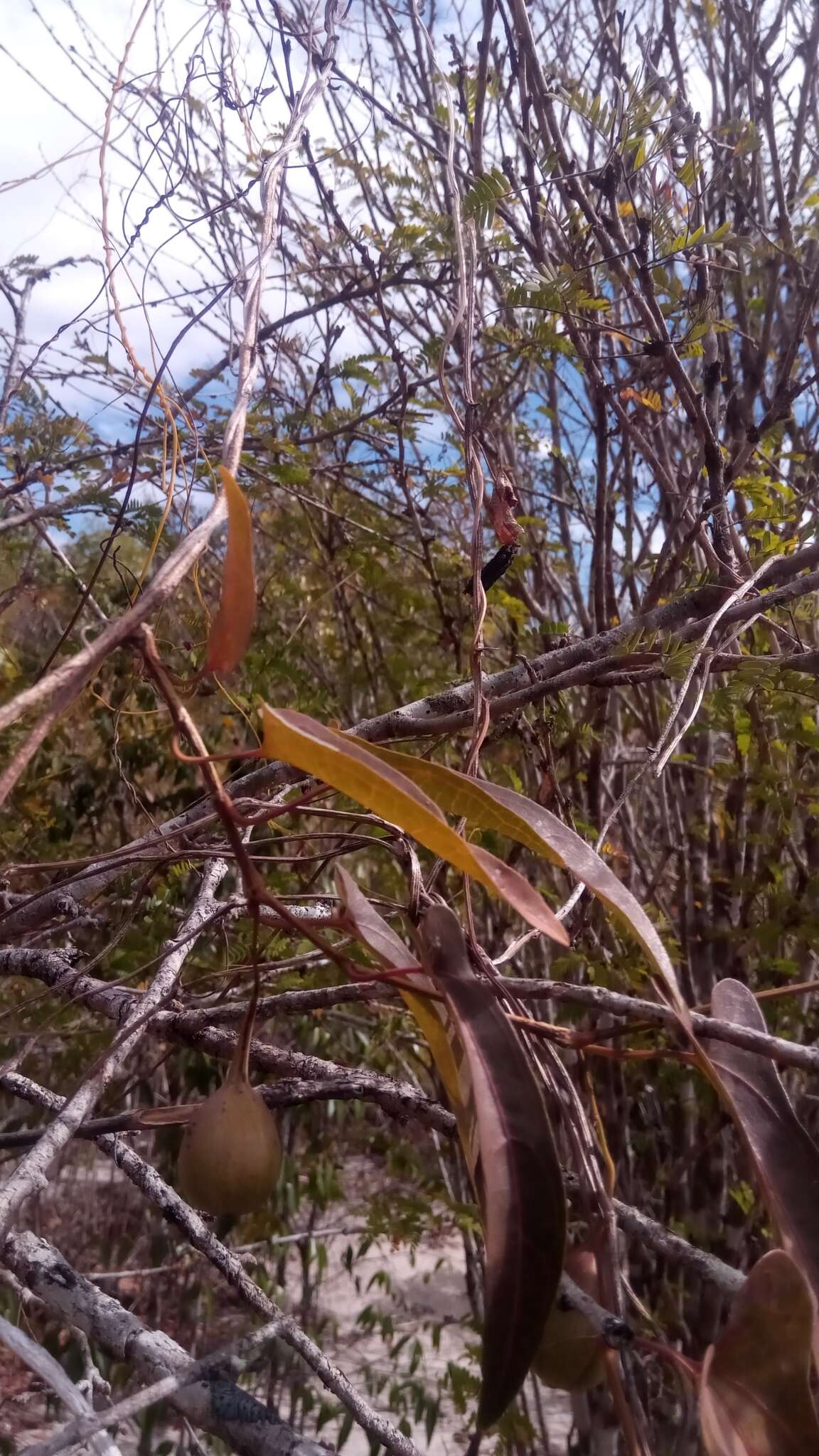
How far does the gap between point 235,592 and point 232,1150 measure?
289 millimetres

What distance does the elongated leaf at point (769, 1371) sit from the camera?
357 mm

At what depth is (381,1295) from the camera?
9.78 feet

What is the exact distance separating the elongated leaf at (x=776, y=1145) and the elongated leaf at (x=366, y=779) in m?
0.14

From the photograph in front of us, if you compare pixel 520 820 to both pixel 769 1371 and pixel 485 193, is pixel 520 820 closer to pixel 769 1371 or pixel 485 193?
pixel 769 1371

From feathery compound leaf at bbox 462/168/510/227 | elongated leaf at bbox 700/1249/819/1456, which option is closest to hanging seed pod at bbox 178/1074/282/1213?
elongated leaf at bbox 700/1249/819/1456

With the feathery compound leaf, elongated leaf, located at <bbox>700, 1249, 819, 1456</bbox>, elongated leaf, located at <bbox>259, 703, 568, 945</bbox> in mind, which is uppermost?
the feathery compound leaf

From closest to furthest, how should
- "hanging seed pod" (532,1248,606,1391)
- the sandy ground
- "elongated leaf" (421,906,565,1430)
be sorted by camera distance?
"elongated leaf" (421,906,565,1430)
"hanging seed pod" (532,1248,606,1391)
the sandy ground

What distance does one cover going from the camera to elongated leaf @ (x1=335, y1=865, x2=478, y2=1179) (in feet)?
1.34

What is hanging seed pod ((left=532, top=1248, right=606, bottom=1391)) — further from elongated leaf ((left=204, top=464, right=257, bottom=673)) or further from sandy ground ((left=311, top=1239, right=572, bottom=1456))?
sandy ground ((left=311, top=1239, right=572, bottom=1456))

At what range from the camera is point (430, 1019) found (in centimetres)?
43

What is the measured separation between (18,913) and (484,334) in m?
1.19

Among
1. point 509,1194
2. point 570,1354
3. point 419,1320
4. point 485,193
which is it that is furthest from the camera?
point 419,1320

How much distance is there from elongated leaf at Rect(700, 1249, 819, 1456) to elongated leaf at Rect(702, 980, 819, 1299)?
0.08 feet

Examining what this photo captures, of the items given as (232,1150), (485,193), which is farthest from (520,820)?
(485,193)
